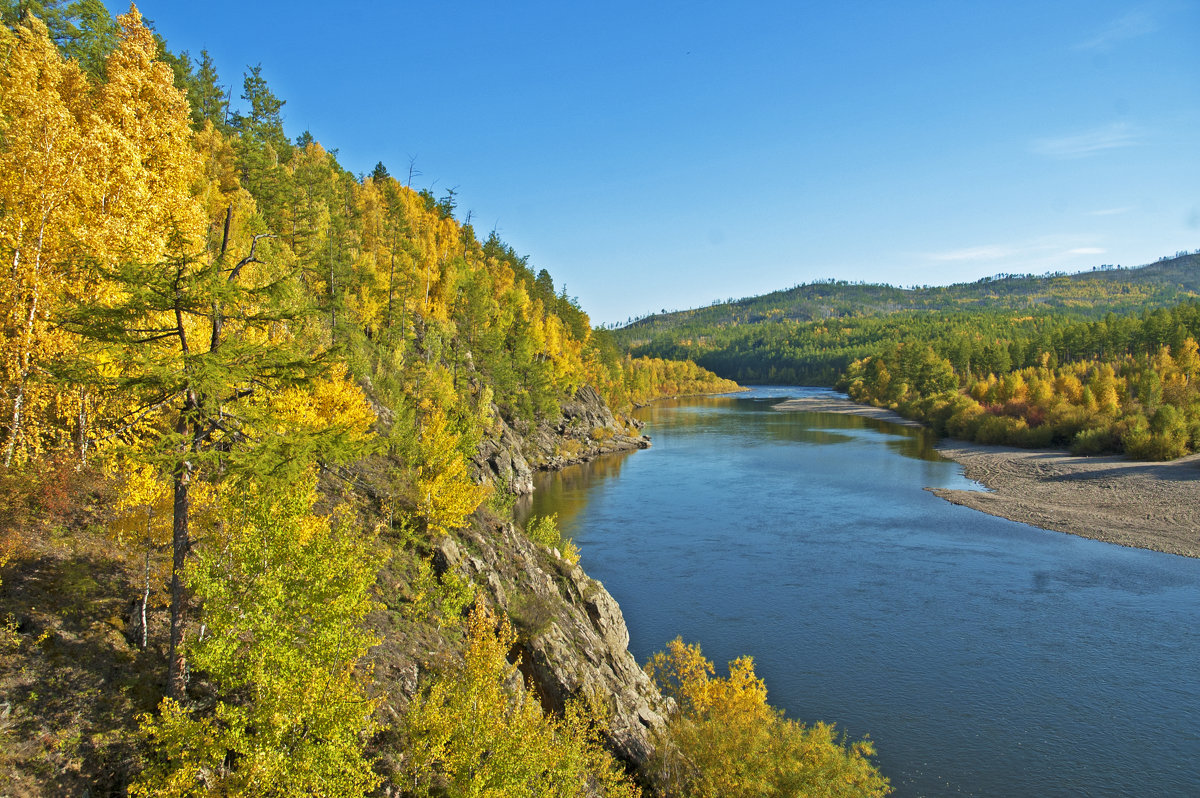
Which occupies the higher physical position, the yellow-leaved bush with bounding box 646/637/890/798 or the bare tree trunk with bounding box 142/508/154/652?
the bare tree trunk with bounding box 142/508/154/652

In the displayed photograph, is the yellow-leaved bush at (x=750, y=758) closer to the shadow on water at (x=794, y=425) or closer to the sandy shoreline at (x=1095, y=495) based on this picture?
the sandy shoreline at (x=1095, y=495)

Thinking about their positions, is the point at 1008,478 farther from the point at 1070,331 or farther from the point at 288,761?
the point at 1070,331

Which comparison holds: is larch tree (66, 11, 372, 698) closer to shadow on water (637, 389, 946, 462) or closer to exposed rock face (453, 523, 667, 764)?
exposed rock face (453, 523, 667, 764)

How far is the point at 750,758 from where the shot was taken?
17.6m

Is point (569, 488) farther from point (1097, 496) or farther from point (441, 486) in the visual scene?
point (1097, 496)

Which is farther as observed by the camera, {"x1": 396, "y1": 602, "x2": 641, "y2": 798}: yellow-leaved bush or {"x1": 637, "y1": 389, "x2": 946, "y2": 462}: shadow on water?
{"x1": 637, "y1": 389, "x2": 946, "y2": 462}: shadow on water

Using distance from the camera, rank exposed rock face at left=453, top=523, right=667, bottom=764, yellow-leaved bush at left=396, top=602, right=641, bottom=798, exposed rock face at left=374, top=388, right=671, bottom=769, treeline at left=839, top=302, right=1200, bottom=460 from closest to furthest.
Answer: yellow-leaved bush at left=396, top=602, right=641, bottom=798, exposed rock face at left=374, top=388, right=671, bottom=769, exposed rock face at left=453, top=523, right=667, bottom=764, treeline at left=839, top=302, right=1200, bottom=460

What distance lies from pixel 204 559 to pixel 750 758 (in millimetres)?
14871

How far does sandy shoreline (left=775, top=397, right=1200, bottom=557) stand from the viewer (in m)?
46.3

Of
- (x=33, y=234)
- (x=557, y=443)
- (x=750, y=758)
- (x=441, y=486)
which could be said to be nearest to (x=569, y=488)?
(x=557, y=443)

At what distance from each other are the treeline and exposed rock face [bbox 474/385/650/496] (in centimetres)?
5204

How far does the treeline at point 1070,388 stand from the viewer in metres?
72.0

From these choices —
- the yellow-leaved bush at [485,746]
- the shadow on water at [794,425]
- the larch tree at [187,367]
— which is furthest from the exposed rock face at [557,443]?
the larch tree at [187,367]

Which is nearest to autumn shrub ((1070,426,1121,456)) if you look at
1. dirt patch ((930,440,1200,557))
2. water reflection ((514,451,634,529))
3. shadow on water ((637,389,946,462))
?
dirt patch ((930,440,1200,557))
